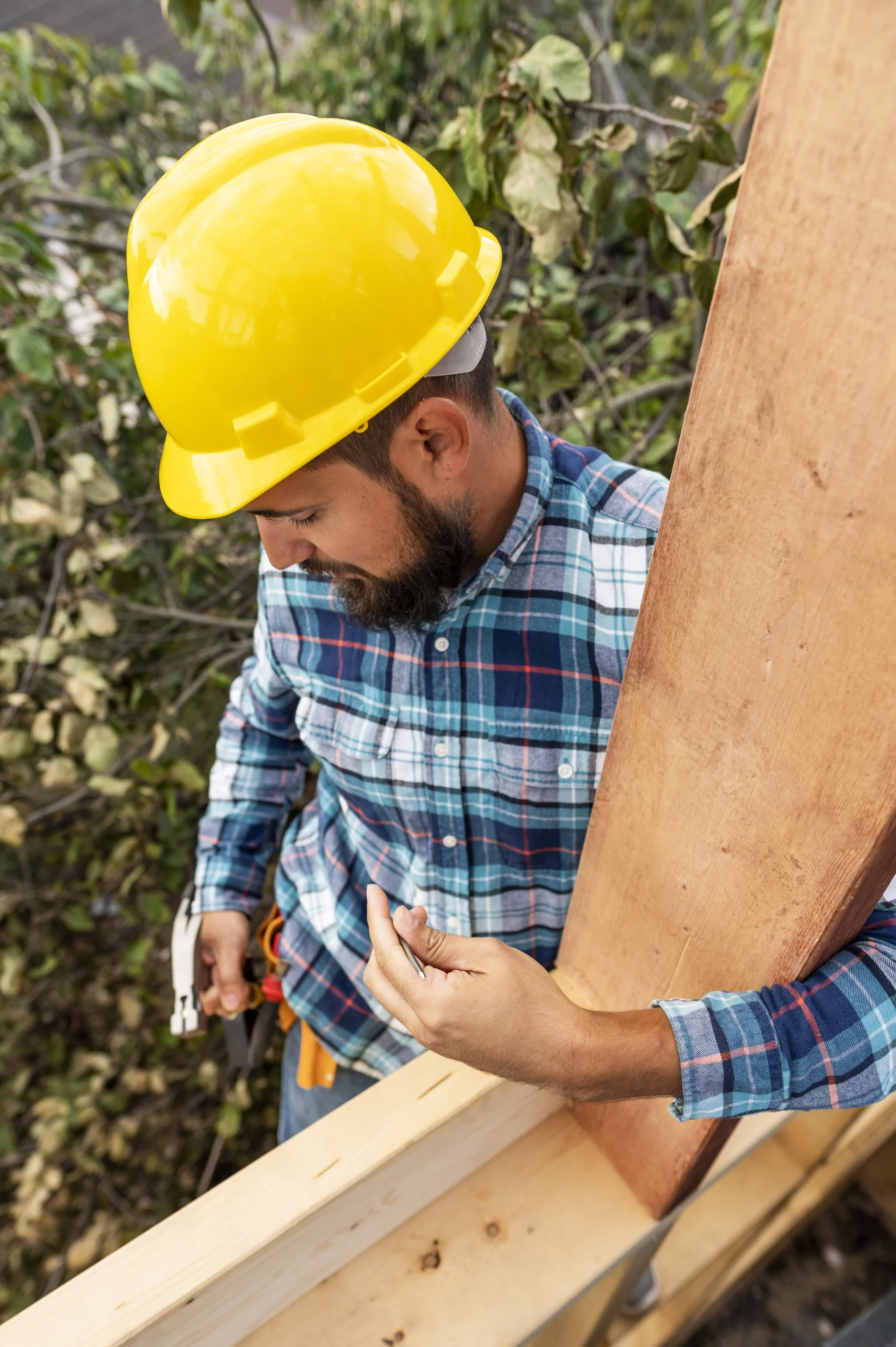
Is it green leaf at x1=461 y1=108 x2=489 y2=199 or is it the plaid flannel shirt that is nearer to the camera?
the plaid flannel shirt

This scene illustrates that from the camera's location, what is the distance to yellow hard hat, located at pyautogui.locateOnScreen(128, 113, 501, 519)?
90cm

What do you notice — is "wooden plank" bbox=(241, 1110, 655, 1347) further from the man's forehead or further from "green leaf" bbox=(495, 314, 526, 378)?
"green leaf" bbox=(495, 314, 526, 378)

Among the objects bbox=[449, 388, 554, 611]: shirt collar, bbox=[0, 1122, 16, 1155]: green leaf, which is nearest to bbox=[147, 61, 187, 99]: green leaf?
bbox=[449, 388, 554, 611]: shirt collar

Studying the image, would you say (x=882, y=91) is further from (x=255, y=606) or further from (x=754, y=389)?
(x=255, y=606)

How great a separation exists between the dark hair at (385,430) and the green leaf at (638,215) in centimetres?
84

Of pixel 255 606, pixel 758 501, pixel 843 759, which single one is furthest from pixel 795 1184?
pixel 255 606

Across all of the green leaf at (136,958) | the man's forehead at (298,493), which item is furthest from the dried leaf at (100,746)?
the man's forehead at (298,493)

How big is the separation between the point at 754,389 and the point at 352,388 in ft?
1.87

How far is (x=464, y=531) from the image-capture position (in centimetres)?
120

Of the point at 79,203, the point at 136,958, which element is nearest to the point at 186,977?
the point at 136,958

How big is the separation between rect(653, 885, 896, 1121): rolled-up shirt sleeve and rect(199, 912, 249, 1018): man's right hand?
1.17 metres

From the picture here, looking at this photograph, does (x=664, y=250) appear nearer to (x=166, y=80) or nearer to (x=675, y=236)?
(x=675, y=236)

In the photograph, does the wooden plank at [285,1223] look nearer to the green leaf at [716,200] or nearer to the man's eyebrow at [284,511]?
the man's eyebrow at [284,511]

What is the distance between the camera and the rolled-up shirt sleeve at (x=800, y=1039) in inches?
30.6
